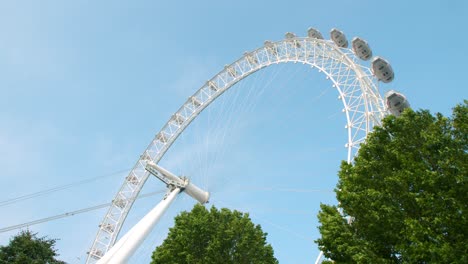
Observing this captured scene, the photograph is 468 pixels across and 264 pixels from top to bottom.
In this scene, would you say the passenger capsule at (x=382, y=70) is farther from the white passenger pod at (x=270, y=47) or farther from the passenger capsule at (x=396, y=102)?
the white passenger pod at (x=270, y=47)

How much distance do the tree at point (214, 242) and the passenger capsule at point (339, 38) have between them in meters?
17.7

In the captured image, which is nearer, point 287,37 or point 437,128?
point 437,128

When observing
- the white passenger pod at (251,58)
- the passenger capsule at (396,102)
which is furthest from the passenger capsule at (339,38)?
the white passenger pod at (251,58)

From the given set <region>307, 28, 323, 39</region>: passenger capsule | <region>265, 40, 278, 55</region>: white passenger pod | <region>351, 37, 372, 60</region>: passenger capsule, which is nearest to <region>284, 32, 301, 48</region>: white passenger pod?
<region>307, 28, 323, 39</region>: passenger capsule

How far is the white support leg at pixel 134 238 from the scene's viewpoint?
2736 cm

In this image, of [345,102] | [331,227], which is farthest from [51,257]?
[331,227]

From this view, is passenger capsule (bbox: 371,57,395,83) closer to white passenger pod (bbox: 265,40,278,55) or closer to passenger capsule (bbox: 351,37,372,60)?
passenger capsule (bbox: 351,37,372,60)

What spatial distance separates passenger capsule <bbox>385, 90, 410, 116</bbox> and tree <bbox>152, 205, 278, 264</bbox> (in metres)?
12.0

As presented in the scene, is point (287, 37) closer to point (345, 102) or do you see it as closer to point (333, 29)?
point (333, 29)

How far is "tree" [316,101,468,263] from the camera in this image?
41.9 feet

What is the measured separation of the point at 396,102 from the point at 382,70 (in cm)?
400

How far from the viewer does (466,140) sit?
47.7ft

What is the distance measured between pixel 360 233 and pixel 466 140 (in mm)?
4631

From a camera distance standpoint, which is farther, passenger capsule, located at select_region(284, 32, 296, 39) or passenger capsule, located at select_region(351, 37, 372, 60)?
passenger capsule, located at select_region(284, 32, 296, 39)
